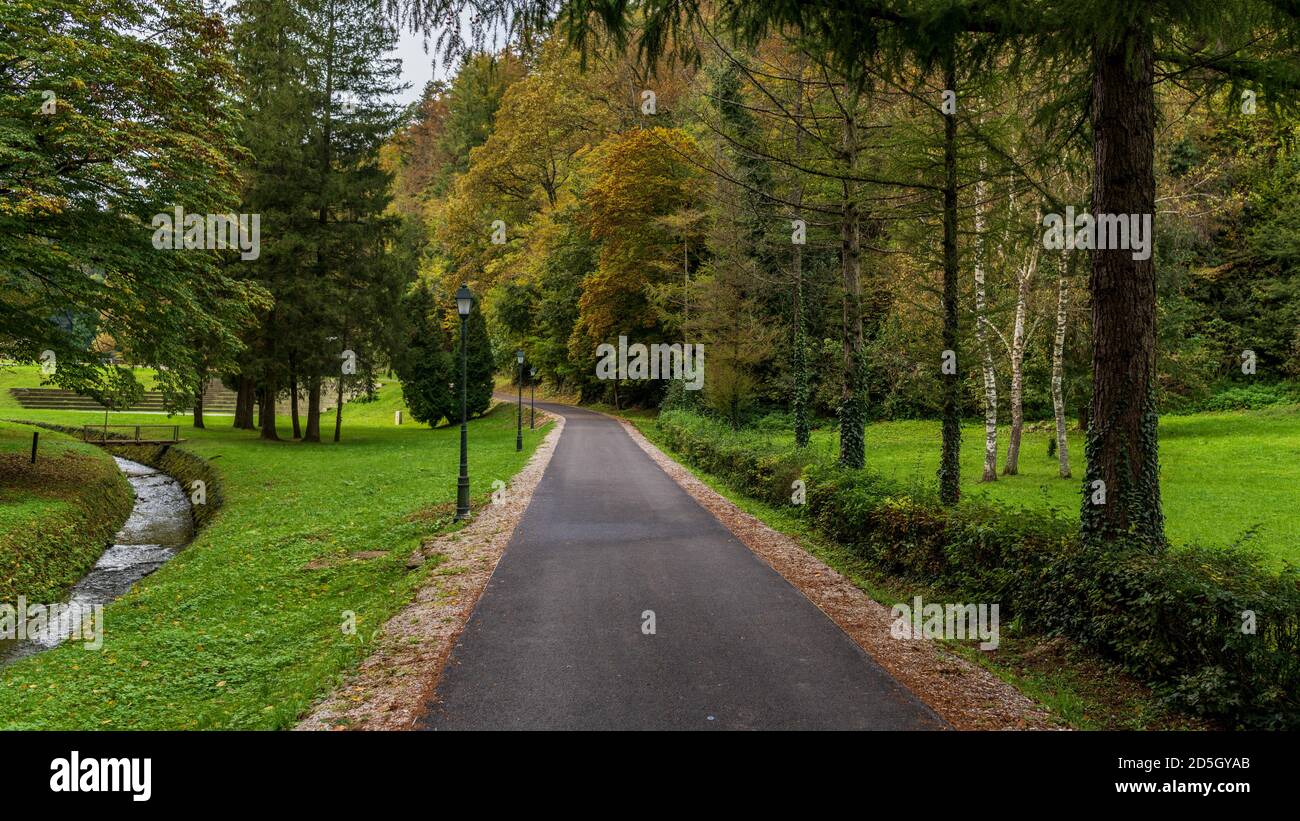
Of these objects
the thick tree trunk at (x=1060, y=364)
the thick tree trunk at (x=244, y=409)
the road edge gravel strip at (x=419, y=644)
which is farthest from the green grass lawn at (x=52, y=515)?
the thick tree trunk at (x=1060, y=364)

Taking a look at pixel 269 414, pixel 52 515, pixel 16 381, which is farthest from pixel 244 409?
pixel 16 381

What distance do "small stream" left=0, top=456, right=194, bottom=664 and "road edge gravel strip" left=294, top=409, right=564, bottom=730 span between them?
4.63 m

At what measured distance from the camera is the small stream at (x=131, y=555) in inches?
346

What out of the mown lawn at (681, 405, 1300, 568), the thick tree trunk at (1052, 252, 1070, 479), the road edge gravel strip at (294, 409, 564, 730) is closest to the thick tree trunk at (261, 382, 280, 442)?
the road edge gravel strip at (294, 409, 564, 730)

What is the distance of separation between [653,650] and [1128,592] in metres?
4.26

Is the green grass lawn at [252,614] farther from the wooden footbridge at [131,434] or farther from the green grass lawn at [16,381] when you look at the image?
the green grass lawn at [16,381]

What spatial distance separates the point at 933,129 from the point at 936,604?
669 cm

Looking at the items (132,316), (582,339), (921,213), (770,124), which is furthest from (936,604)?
(582,339)

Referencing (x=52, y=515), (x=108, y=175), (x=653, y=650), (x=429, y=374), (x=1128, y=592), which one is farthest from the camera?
(x=429, y=374)

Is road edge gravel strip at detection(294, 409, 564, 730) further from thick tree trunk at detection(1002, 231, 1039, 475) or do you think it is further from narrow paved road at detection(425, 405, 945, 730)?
thick tree trunk at detection(1002, 231, 1039, 475)

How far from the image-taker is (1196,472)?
18.7 meters

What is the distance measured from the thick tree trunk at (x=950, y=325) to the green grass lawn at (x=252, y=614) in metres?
7.93

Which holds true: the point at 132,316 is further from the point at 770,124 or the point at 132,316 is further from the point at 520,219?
the point at 520,219

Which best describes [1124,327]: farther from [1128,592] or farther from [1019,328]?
[1019,328]
